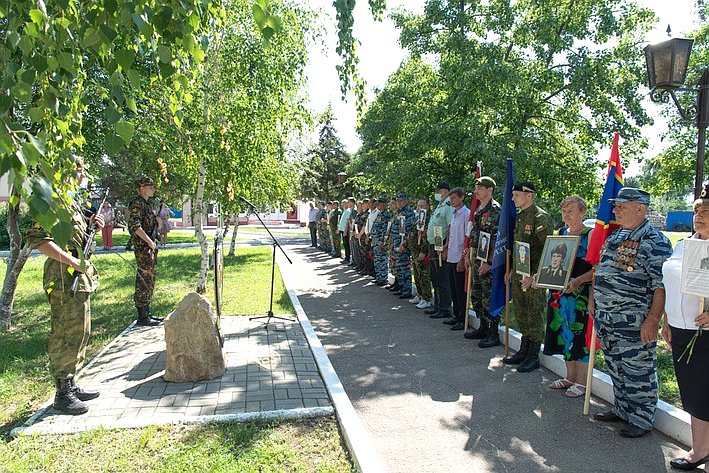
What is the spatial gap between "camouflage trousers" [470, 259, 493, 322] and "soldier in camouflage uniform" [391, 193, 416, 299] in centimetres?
301

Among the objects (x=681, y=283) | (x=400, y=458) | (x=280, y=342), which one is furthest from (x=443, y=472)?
(x=280, y=342)

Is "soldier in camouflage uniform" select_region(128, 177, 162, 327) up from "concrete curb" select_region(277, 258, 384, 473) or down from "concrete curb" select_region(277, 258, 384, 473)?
up

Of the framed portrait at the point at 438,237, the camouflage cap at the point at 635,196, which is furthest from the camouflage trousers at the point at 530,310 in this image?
the framed portrait at the point at 438,237

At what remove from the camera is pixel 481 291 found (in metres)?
6.98

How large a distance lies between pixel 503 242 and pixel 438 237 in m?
2.15

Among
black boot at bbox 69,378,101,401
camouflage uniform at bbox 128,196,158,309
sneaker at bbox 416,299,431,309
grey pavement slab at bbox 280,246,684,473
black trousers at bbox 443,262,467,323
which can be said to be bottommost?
grey pavement slab at bbox 280,246,684,473

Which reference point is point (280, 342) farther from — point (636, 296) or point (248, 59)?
point (248, 59)

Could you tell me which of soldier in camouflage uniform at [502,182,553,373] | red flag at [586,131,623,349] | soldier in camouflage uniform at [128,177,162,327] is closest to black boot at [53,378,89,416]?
soldier in camouflage uniform at [128,177,162,327]

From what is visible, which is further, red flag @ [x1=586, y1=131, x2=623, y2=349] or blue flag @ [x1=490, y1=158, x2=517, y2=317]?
blue flag @ [x1=490, y1=158, x2=517, y2=317]

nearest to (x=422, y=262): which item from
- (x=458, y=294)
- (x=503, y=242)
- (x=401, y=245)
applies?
(x=401, y=245)

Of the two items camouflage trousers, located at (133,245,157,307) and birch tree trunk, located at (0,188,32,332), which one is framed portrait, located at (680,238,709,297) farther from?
birch tree trunk, located at (0,188,32,332)

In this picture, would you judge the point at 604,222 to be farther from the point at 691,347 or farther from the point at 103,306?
the point at 103,306

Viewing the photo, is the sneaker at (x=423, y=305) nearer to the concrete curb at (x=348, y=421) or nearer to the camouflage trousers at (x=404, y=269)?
the camouflage trousers at (x=404, y=269)

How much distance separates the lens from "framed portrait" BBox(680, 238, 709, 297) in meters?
3.25
